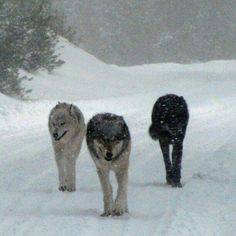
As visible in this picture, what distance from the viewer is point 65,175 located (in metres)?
9.05

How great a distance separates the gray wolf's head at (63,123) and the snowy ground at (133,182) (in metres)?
0.82

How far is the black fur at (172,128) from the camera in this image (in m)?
9.26

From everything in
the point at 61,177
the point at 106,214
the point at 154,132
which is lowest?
the point at 106,214

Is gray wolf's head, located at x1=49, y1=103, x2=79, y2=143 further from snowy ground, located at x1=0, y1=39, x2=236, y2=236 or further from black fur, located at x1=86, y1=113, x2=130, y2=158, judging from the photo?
black fur, located at x1=86, y1=113, x2=130, y2=158

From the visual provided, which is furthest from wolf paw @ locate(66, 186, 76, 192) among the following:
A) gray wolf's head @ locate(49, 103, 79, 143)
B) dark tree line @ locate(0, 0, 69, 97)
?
dark tree line @ locate(0, 0, 69, 97)

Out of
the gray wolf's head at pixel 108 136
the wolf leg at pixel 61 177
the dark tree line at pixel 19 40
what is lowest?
the wolf leg at pixel 61 177

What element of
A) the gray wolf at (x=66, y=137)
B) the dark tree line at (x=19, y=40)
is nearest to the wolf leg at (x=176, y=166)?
the gray wolf at (x=66, y=137)

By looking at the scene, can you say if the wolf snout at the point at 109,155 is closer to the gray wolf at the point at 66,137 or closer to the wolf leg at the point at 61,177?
the gray wolf at the point at 66,137

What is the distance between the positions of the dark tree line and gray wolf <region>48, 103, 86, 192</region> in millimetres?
12469

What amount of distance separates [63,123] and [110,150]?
2.15 m

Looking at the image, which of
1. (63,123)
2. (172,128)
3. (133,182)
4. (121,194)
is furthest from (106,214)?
(172,128)

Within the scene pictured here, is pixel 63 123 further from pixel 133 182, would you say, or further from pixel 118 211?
pixel 118 211

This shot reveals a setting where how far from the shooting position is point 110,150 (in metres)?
6.68

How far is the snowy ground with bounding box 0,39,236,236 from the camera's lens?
673 centimetres
